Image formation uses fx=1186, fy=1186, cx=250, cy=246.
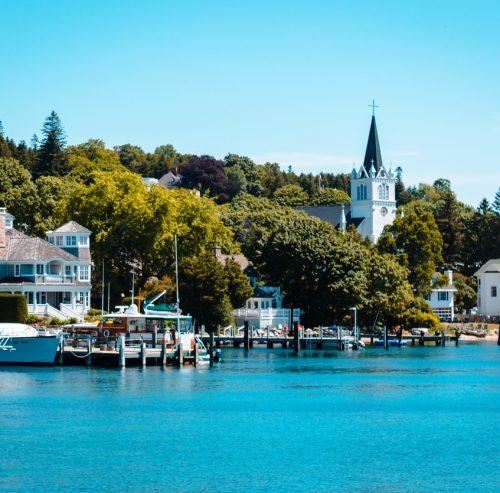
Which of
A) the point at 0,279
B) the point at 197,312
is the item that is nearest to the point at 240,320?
the point at 197,312

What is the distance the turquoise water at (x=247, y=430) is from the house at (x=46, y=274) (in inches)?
811

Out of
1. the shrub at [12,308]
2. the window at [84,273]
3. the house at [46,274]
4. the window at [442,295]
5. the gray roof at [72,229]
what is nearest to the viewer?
the shrub at [12,308]

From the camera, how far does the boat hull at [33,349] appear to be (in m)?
82.3

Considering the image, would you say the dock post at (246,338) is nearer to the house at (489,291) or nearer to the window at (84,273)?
the window at (84,273)

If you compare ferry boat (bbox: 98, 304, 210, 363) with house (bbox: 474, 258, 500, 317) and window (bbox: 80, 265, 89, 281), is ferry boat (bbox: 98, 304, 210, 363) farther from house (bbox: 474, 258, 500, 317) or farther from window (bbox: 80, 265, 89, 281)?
house (bbox: 474, 258, 500, 317)

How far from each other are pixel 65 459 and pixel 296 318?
7714 cm

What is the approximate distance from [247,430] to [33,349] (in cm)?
2987

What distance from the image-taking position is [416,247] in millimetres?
138625

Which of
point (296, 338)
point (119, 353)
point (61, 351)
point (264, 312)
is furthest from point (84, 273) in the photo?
point (119, 353)

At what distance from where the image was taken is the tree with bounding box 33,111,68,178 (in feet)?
559

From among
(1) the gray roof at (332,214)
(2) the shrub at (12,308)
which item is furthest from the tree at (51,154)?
(2) the shrub at (12,308)

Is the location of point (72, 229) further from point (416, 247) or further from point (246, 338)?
point (416, 247)

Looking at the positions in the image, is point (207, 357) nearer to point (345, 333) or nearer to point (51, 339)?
point (51, 339)

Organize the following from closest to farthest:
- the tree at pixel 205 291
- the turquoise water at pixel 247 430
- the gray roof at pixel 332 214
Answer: the turquoise water at pixel 247 430 → the tree at pixel 205 291 → the gray roof at pixel 332 214
